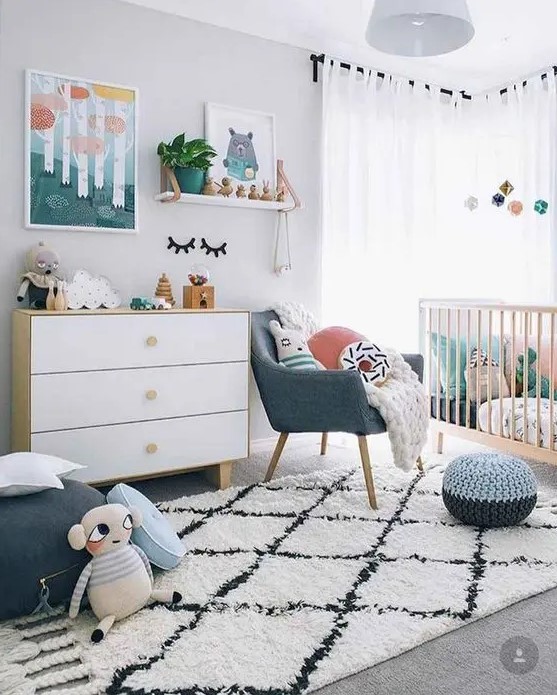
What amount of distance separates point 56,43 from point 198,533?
2.13 metres

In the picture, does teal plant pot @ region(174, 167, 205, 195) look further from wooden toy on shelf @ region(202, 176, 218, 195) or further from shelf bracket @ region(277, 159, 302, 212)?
shelf bracket @ region(277, 159, 302, 212)

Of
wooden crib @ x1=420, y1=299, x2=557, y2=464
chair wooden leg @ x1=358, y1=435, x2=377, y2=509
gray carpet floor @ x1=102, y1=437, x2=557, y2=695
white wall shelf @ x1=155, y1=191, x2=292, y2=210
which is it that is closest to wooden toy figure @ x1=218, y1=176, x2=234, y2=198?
white wall shelf @ x1=155, y1=191, x2=292, y2=210

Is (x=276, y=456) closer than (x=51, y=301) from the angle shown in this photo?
No

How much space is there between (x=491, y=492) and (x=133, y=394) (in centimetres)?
138

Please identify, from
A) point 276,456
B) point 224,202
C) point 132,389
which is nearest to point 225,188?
point 224,202

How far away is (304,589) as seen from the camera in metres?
1.88

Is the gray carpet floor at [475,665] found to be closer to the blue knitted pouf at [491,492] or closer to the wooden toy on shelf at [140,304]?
the blue knitted pouf at [491,492]

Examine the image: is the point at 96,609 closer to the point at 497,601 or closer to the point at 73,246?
the point at 497,601

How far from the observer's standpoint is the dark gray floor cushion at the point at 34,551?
1.70 m

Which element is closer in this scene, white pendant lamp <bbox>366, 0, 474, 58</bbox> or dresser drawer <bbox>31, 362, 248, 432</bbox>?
white pendant lamp <bbox>366, 0, 474, 58</bbox>

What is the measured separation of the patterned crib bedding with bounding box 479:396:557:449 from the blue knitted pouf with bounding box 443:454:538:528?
50cm

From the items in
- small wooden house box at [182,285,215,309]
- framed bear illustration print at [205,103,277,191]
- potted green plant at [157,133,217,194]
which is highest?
framed bear illustration print at [205,103,277,191]

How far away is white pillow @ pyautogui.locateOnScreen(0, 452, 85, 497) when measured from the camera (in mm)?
1884

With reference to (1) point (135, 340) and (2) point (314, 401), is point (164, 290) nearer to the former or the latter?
(1) point (135, 340)
